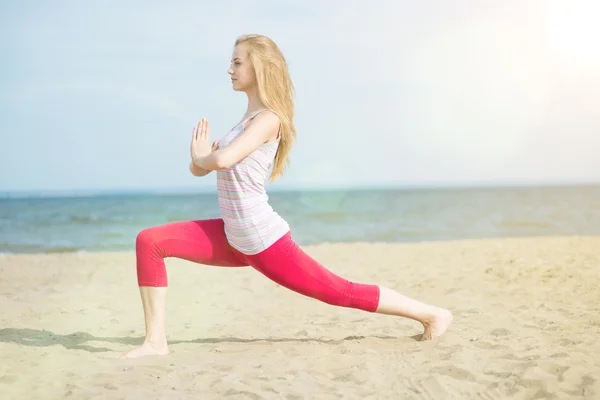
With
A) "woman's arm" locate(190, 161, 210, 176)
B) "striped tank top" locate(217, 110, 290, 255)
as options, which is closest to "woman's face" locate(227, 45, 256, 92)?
"striped tank top" locate(217, 110, 290, 255)

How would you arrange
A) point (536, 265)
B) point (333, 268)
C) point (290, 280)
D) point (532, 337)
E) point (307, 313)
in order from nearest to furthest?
point (290, 280) → point (532, 337) → point (307, 313) → point (536, 265) → point (333, 268)

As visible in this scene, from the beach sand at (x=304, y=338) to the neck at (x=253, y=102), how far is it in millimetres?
1534

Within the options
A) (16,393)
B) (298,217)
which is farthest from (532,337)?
(298,217)

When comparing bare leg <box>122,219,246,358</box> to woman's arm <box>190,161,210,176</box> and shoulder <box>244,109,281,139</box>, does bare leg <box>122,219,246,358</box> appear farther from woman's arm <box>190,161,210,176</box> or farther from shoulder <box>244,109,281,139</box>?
shoulder <box>244,109,281,139</box>

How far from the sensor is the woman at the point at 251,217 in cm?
369

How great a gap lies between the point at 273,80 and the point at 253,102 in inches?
7.2

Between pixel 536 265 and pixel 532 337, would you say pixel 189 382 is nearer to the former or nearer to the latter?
pixel 532 337

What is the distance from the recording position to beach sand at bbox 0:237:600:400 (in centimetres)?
343

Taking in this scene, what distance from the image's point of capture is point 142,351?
4.10 meters

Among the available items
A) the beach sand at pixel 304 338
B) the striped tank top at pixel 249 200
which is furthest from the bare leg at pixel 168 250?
the beach sand at pixel 304 338

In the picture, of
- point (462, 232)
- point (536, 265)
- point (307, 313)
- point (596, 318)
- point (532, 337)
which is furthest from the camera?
point (462, 232)

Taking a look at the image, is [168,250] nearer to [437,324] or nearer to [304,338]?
[304,338]

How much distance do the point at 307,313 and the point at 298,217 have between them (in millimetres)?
22432

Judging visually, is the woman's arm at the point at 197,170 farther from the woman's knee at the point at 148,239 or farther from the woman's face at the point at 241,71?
the woman's face at the point at 241,71
